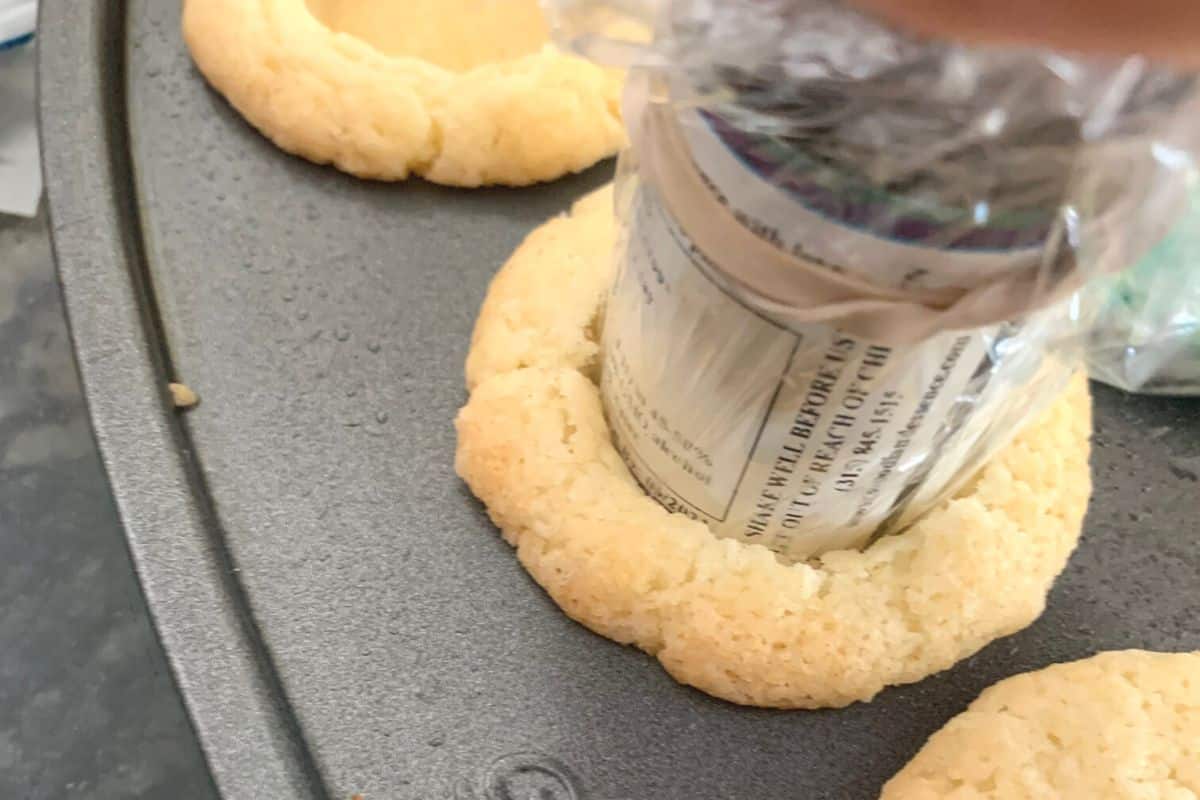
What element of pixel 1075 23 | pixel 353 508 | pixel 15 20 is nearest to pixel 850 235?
pixel 1075 23

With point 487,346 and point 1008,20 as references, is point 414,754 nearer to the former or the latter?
point 487,346

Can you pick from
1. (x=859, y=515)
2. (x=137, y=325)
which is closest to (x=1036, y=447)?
(x=859, y=515)

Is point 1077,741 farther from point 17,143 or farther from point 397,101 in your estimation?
point 17,143

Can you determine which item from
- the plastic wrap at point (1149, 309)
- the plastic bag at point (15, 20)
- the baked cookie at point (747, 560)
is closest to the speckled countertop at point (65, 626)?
the plastic bag at point (15, 20)

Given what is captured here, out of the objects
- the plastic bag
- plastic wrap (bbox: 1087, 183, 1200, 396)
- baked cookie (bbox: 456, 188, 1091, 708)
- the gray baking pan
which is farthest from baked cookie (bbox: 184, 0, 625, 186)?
the plastic bag

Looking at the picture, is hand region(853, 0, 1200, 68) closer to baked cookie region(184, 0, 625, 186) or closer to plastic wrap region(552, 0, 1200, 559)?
plastic wrap region(552, 0, 1200, 559)

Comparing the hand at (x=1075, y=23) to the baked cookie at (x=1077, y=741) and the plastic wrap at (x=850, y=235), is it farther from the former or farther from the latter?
the baked cookie at (x=1077, y=741)
